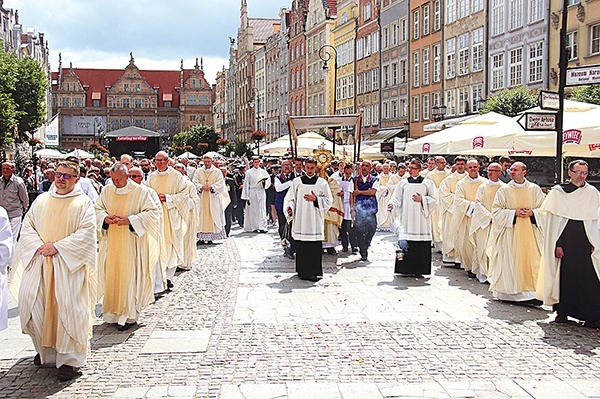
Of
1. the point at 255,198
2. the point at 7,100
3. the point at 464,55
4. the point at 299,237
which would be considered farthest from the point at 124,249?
the point at 464,55

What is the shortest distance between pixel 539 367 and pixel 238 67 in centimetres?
9696

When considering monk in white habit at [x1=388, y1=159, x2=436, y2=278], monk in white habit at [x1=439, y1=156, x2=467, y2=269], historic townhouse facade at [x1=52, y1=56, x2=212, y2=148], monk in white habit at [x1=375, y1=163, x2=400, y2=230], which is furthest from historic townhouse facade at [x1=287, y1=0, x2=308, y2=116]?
monk in white habit at [x1=388, y1=159, x2=436, y2=278]

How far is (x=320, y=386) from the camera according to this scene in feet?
20.6

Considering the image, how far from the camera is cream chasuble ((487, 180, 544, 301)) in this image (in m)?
9.91

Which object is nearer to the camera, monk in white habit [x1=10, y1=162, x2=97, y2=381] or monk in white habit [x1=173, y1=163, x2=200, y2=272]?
monk in white habit [x1=10, y1=162, x2=97, y2=381]

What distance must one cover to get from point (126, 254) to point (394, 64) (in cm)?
4222

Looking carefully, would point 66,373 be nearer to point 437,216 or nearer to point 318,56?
point 437,216

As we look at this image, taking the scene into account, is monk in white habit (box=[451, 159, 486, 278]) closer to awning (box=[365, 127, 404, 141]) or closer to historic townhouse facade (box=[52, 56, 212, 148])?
awning (box=[365, 127, 404, 141])

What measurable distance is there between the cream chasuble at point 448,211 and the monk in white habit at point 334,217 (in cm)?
203

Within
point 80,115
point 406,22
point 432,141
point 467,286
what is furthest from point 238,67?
point 467,286

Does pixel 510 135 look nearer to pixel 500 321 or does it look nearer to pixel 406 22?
pixel 500 321

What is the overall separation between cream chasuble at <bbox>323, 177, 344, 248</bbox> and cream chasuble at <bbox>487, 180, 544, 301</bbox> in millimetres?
4670

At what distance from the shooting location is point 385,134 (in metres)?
47.7

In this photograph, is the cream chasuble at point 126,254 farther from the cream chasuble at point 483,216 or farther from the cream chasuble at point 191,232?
the cream chasuble at point 483,216
